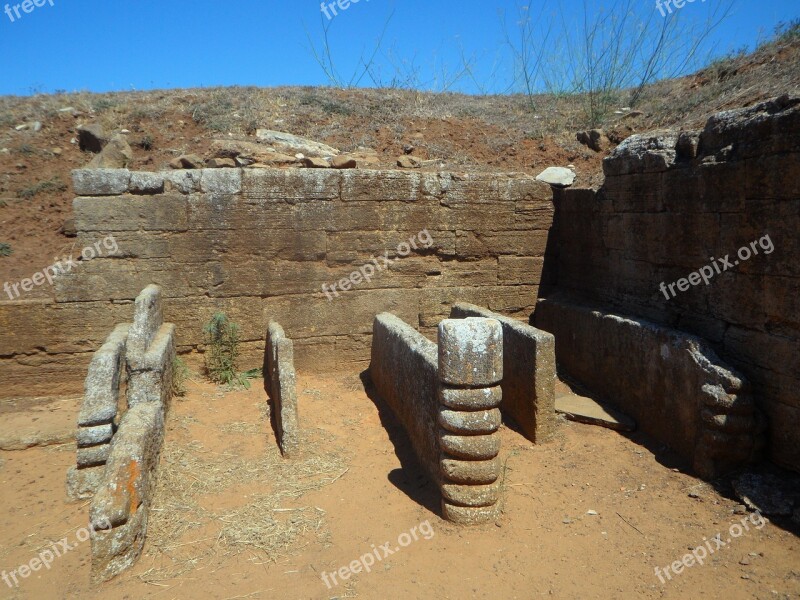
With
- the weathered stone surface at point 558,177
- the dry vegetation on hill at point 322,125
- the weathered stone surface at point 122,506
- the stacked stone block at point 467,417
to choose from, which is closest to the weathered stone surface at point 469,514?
the stacked stone block at point 467,417

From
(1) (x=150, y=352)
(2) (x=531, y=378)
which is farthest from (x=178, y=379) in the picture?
(2) (x=531, y=378)

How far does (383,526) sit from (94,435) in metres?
Answer: 2.33

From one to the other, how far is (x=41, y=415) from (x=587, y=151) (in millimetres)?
8748

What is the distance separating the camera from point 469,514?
4.25 meters

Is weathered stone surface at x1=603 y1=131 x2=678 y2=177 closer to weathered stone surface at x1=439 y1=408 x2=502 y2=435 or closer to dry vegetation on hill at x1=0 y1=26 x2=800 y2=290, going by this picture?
dry vegetation on hill at x1=0 y1=26 x2=800 y2=290

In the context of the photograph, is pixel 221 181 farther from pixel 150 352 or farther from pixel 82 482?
pixel 82 482

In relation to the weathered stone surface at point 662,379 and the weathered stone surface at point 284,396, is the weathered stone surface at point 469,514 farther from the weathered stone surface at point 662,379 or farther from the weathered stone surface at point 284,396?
the weathered stone surface at point 662,379

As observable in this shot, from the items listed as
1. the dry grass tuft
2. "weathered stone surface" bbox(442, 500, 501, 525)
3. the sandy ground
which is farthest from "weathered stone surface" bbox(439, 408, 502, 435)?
the dry grass tuft

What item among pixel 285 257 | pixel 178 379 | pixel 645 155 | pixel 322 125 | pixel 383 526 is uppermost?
pixel 322 125

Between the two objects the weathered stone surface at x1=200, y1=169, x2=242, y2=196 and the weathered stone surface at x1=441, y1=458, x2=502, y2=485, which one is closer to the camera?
the weathered stone surface at x1=441, y1=458, x2=502, y2=485

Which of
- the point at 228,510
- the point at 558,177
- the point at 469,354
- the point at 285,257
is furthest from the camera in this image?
the point at 558,177

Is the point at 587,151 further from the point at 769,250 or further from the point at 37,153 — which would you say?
the point at 37,153

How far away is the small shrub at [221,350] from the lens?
6.61 metres

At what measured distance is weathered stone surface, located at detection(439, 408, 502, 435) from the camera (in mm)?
4109
